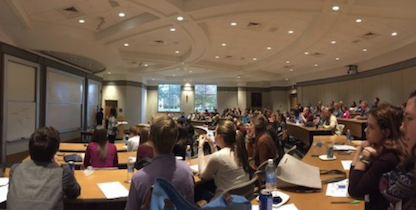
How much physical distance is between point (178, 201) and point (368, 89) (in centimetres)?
1346

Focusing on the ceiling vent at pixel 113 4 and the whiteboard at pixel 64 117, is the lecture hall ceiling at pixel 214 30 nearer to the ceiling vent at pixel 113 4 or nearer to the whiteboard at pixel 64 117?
the ceiling vent at pixel 113 4

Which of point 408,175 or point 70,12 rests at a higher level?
point 70,12

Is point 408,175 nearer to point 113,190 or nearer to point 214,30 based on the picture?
point 113,190

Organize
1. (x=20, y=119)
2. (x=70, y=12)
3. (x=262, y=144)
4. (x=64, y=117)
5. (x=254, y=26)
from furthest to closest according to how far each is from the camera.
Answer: (x=64, y=117) < (x=20, y=119) < (x=254, y=26) < (x=70, y=12) < (x=262, y=144)

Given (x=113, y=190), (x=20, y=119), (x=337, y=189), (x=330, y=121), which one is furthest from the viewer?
(x=20, y=119)

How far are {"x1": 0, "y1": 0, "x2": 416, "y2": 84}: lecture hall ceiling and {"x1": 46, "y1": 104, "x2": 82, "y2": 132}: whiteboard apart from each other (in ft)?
6.19

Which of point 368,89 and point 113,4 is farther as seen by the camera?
point 368,89

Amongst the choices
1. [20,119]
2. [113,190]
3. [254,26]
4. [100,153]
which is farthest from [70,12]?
[113,190]

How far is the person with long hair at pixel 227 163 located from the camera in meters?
2.72

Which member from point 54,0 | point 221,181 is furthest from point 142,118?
point 221,181

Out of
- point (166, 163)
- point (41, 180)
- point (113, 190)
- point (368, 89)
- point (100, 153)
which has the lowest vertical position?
point (113, 190)

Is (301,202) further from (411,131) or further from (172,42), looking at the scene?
(172,42)

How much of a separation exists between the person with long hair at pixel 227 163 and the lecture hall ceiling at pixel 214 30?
3819 millimetres

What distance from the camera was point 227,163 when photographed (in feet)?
8.91
